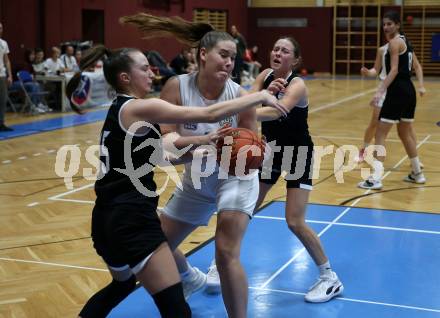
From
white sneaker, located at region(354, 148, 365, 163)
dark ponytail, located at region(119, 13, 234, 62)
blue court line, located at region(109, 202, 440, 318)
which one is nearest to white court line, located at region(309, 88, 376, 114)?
white sneaker, located at region(354, 148, 365, 163)

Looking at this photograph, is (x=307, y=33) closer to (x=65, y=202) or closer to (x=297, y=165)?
(x=65, y=202)

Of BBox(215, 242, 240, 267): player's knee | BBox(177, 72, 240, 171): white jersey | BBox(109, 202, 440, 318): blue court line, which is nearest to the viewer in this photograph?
BBox(215, 242, 240, 267): player's knee

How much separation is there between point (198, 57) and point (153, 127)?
2.48ft

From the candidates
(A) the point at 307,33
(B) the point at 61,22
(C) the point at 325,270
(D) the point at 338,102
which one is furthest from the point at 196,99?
(A) the point at 307,33

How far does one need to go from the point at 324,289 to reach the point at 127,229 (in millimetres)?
1912

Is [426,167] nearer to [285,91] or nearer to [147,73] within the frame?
[285,91]

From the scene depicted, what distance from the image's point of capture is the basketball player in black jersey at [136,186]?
3273 mm

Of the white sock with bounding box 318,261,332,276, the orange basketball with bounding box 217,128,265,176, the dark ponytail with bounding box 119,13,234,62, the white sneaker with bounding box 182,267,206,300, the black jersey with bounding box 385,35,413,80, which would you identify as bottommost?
the white sneaker with bounding box 182,267,206,300

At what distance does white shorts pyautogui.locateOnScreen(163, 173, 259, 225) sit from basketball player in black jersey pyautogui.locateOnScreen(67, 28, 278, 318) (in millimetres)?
579

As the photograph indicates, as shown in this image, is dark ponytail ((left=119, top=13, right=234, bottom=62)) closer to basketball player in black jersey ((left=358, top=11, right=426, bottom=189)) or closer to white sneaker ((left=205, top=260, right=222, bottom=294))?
white sneaker ((left=205, top=260, right=222, bottom=294))

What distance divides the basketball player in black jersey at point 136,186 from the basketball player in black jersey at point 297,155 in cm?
132

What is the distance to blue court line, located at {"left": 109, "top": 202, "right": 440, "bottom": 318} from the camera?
4.56 meters

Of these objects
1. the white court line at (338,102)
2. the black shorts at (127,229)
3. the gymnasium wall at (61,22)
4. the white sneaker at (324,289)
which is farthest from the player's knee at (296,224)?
the gymnasium wall at (61,22)

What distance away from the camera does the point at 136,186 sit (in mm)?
3410
